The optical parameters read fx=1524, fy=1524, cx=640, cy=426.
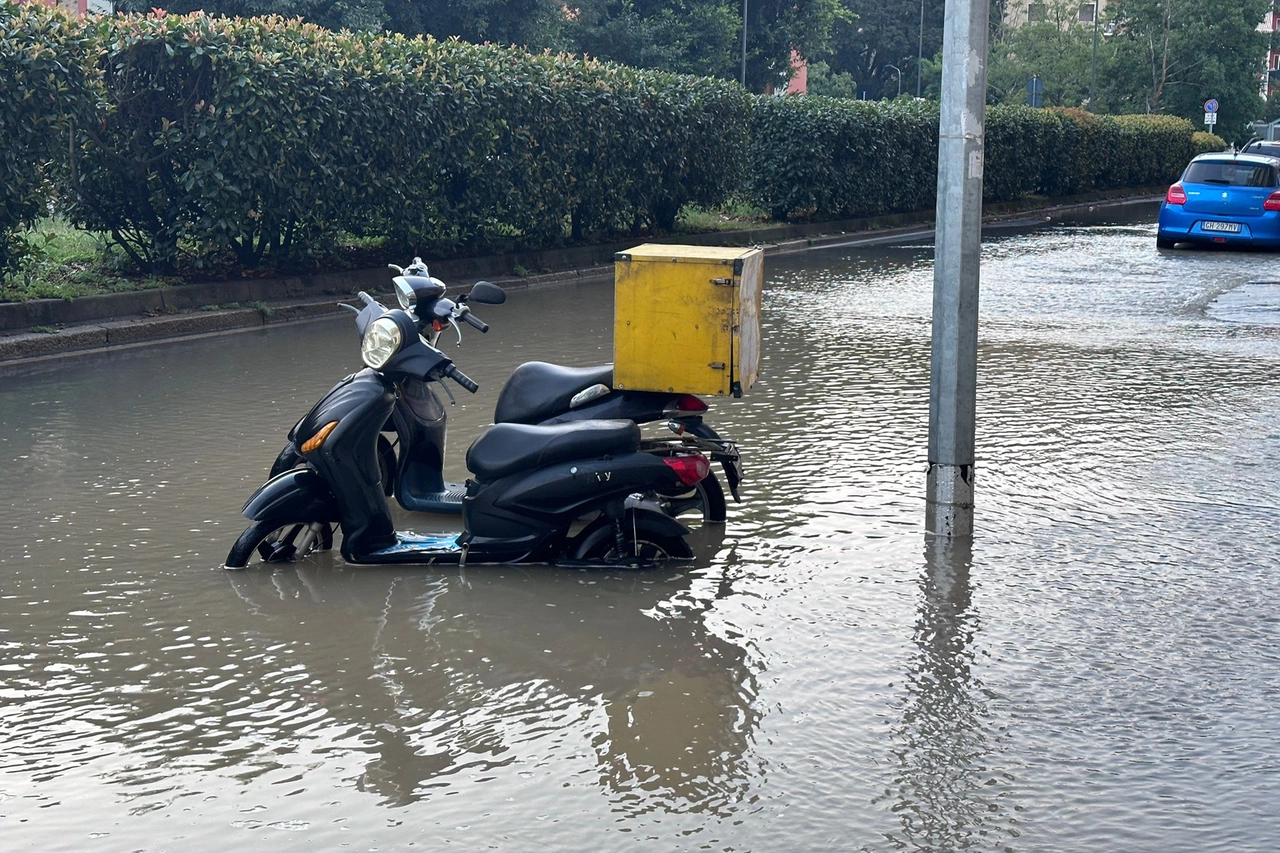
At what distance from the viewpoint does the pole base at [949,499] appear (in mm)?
6348

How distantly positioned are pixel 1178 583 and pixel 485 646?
8.45 ft

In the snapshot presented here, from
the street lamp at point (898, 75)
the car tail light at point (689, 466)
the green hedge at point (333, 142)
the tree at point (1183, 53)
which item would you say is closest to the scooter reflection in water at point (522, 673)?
the car tail light at point (689, 466)

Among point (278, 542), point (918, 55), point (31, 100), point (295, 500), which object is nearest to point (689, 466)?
point (295, 500)

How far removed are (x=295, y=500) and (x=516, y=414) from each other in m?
1.11

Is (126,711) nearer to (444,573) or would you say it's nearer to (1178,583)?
(444,573)

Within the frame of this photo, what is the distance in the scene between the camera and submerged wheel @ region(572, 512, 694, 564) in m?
5.75

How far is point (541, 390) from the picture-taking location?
6445 mm

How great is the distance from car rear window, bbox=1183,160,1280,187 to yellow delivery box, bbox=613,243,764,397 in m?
17.9

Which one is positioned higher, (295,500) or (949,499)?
(295,500)

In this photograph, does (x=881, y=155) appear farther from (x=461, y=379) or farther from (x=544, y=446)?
(x=461, y=379)

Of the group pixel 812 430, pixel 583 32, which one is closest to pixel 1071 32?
pixel 583 32

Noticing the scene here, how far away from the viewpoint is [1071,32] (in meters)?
69.6

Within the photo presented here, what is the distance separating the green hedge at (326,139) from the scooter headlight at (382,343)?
6.86 meters

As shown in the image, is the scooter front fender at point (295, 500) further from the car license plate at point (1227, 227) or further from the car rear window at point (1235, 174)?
the car rear window at point (1235, 174)
